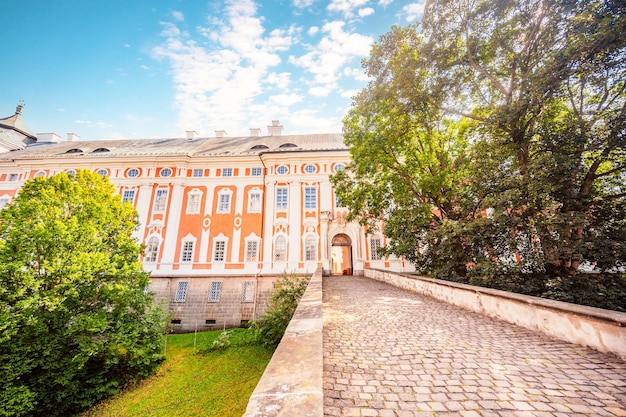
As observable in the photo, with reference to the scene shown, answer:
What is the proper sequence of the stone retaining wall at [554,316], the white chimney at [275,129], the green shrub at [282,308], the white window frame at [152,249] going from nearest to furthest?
1. the stone retaining wall at [554,316]
2. the green shrub at [282,308]
3. the white window frame at [152,249]
4. the white chimney at [275,129]

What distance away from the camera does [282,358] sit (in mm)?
2393

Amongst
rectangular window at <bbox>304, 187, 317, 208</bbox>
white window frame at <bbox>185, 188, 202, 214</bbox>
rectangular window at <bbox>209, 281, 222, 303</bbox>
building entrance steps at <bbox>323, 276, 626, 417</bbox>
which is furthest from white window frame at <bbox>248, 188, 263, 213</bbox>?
building entrance steps at <bbox>323, 276, 626, 417</bbox>

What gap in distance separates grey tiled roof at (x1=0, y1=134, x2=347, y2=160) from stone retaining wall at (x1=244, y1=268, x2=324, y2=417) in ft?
64.1

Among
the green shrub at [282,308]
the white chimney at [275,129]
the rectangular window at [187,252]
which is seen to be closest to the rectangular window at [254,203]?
the rectangular window at [187,252]

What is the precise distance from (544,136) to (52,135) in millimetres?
42574

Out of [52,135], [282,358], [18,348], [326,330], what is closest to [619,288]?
[326,330]

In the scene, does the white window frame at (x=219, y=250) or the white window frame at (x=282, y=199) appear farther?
the white window frame at (x=282, y=199)

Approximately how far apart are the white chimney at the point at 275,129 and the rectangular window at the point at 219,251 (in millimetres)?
13049

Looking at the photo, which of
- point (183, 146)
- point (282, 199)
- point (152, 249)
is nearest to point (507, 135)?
point (282, 199)

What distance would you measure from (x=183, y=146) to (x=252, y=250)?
13.4m

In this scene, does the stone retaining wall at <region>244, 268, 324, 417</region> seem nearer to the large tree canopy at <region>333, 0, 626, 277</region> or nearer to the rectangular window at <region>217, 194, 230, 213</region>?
the large tree canopy at <region>333, 0, 626, 277</region>

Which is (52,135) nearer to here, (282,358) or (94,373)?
(94,373)

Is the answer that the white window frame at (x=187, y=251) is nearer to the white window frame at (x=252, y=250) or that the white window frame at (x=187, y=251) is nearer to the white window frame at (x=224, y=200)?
the white window frame at (x=224, y=200)

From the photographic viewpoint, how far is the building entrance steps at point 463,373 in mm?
2299
